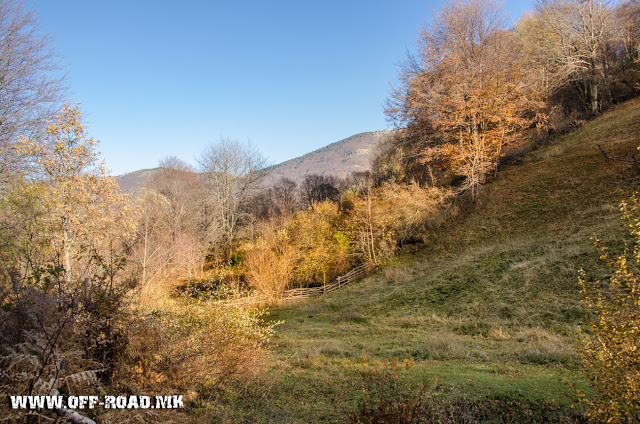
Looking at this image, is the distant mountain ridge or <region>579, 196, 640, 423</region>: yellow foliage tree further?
the distant mountain ridge

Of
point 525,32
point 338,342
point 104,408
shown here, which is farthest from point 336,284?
point 525,32

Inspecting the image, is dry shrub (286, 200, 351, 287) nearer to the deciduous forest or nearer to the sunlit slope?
the deciduous forest

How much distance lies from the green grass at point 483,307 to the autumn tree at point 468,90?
313 centimetres

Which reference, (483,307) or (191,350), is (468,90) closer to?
(483,307)

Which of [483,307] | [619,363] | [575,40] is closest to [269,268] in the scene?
[483,307]

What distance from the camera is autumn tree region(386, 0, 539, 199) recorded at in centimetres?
1917

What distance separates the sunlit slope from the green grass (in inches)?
1.9

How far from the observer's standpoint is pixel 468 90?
18.9 m

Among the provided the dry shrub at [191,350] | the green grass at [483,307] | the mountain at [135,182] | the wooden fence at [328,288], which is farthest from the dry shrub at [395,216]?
the mountain at [135,182]

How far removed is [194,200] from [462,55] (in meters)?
30.3

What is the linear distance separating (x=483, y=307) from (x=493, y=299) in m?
0.54

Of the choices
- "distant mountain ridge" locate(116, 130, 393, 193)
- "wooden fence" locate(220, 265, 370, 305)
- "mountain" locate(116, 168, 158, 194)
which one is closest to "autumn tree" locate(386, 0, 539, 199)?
"wooden fence" locate(220, 265, 370, 305)

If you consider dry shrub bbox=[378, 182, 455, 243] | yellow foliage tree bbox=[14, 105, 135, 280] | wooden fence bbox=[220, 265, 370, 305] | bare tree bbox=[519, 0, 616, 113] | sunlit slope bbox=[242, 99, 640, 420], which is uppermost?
→ bare tree bbox=[519, 0, 616, 113]

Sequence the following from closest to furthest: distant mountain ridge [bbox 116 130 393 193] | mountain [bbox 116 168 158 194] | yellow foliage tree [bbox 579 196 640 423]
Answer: yellow foliage tree [bbox 579 196 640 423], mountain [bbox 116 168 158 194], distant mountain ridge [bbox 116 130 393 193]
